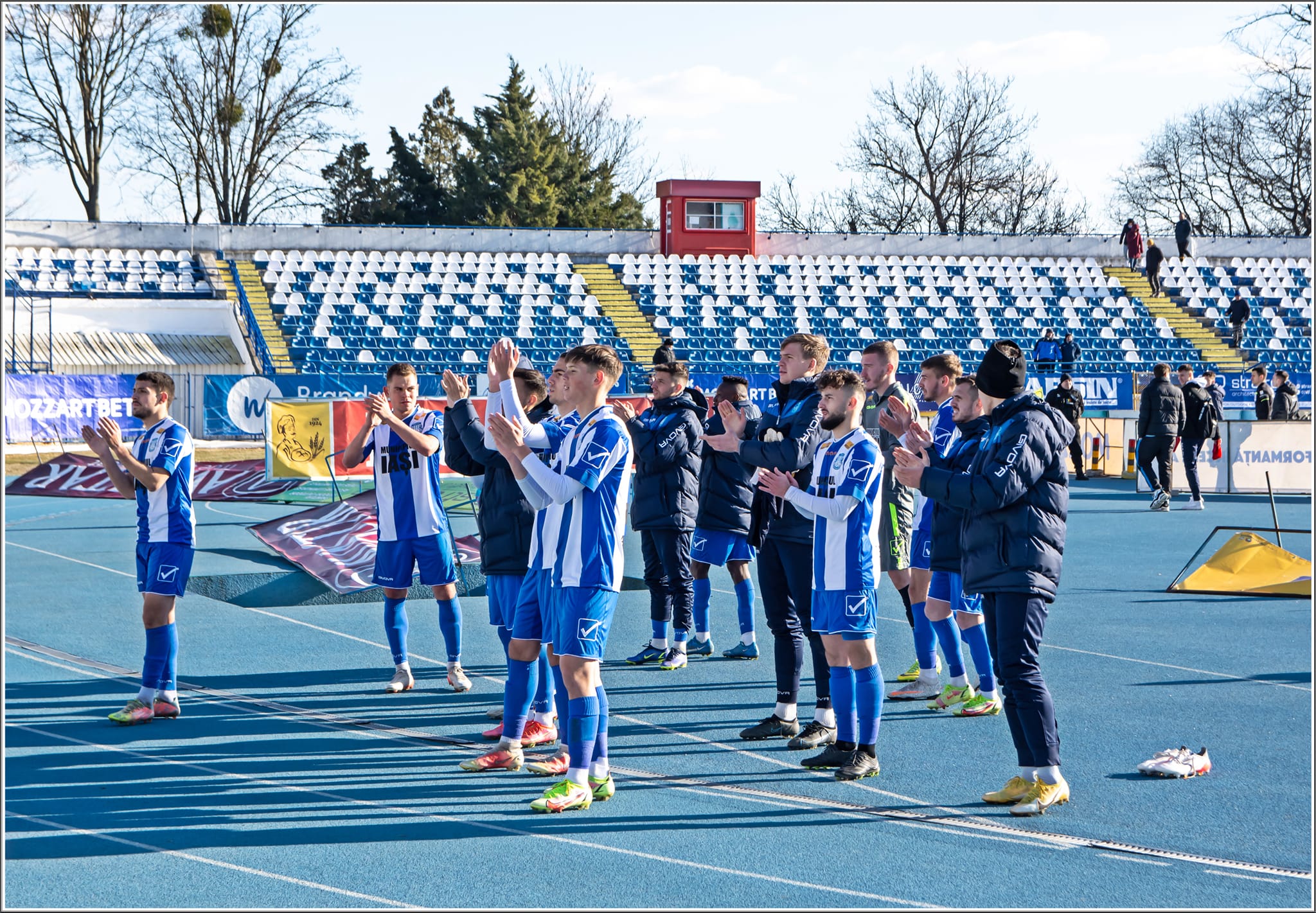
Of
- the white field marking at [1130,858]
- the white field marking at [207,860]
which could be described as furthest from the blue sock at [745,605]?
the white field marking at [207,860]

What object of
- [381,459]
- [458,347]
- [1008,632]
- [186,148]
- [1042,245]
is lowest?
[1008,632]

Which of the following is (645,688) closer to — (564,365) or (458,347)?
(564,365)

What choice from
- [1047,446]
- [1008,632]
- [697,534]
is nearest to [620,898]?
[1008,632]

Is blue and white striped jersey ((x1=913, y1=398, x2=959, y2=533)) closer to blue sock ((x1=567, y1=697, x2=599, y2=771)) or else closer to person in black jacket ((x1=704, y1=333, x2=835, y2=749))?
person in black jacket ((x1=704, y1=333, x2=835, y2=749))

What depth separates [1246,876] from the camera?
4805 millimetres

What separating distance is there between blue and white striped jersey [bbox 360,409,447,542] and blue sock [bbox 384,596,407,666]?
15.4 inches

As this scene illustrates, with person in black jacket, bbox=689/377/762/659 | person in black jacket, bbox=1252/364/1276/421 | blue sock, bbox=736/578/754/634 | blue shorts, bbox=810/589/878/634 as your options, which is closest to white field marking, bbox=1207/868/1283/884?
blue shorts, bbox=810/589/878/634

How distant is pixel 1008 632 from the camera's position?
5.48 meters

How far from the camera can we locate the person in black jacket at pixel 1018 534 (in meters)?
5.40

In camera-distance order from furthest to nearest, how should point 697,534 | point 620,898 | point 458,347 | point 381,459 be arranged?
point 458,347
point 697,534
point 381,459
point 620,898

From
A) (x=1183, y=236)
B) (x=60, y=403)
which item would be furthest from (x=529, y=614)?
(x=1183, y=236)

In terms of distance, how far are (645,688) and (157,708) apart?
2.82 meters

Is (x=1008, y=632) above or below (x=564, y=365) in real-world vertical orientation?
below

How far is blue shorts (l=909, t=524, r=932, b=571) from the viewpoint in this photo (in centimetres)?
764
